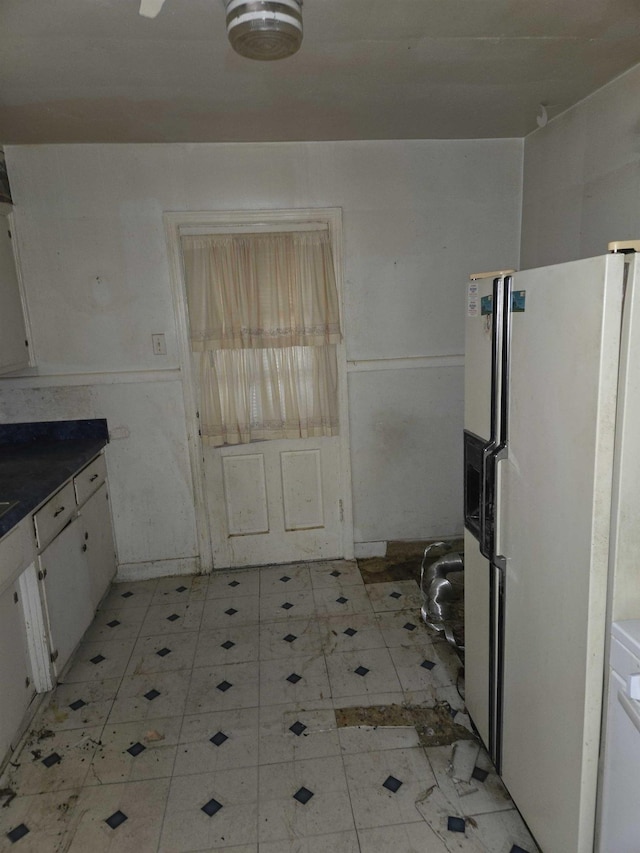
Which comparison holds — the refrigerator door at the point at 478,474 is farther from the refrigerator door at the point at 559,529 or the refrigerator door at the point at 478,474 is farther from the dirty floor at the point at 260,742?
the dirty floor at the point at 260,742

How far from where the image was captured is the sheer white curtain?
11.1ft

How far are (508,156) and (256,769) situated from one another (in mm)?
3529

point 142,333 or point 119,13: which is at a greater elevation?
point 119,13

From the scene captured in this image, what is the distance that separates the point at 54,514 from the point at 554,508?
223cm

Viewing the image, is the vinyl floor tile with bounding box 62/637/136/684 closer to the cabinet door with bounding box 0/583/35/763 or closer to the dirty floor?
the dirty floor

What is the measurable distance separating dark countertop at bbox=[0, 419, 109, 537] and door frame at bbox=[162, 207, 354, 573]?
22.7 inches

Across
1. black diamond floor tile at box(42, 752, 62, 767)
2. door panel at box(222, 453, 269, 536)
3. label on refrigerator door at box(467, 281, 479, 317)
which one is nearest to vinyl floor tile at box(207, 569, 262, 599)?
door panel at box(222, 453, 269, 536)

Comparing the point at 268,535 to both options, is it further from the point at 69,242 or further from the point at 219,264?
the point at 69,242

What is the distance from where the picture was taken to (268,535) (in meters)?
3.81

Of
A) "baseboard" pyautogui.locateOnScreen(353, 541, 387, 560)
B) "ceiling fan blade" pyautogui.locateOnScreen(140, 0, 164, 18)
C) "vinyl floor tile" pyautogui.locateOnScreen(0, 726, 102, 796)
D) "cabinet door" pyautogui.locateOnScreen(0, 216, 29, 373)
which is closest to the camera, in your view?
"ceiling fan blade" pyautogui.locateOnScreen(140, 0, 164, 18)

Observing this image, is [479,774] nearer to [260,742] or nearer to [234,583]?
[260,742]

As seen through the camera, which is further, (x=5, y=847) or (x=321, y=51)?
(x=321, y=51)

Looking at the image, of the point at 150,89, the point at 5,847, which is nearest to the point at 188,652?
the point at 5,847

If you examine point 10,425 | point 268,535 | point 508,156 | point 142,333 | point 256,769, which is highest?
point 508,156
